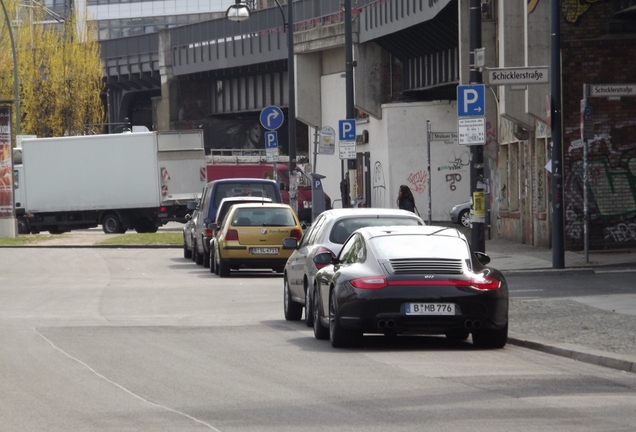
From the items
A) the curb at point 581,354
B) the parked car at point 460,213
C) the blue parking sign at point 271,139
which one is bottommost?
the parked car at point 460,213

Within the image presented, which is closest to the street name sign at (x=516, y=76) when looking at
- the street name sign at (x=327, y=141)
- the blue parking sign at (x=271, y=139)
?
the street name sign at (x=327, y=141)

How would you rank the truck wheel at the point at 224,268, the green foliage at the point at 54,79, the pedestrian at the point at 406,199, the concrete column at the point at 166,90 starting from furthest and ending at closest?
the concrete column at the point at 166,90 → the green foliage at the point at 54,79 → the pedestrian at the point at 406,199 → the truck wheel at the point at 224,268

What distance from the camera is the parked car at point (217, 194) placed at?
107 ft

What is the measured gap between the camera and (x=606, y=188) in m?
31.1

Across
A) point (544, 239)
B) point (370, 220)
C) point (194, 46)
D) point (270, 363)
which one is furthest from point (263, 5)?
point (270, 363)

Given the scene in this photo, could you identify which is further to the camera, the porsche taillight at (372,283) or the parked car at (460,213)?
the parked car at (460,213)

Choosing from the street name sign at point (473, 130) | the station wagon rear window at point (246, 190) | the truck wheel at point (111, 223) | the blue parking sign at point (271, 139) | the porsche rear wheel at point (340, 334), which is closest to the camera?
the porsche rear wheel at point (340, 334)

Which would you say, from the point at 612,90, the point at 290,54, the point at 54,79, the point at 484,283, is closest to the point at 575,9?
the point at 612,90

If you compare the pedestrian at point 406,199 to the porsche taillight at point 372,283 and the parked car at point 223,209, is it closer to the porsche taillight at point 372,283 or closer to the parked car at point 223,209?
the parked car at point 223,209

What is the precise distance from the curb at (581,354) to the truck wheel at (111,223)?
38.1m

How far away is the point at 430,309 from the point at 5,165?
32535 mm

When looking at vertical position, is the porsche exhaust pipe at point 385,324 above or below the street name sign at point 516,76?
below

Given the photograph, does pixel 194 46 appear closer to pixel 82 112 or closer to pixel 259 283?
pixel 82 112

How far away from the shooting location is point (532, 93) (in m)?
32.4
